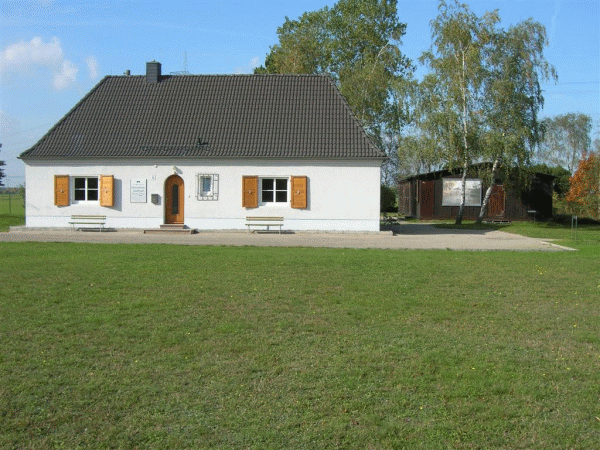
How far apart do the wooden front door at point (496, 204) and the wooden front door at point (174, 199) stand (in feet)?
68.0

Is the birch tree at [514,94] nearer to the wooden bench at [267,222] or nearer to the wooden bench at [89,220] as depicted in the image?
the wooden bench at [267,222]

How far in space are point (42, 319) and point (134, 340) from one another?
1.73 m

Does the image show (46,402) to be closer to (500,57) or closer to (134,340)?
(134,340)

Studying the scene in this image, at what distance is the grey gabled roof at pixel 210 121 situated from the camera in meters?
27.2

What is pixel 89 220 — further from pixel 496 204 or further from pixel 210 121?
pixel 496 204

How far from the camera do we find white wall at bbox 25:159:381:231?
2689 cm

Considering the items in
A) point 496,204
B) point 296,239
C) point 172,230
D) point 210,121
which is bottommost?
point 296,239

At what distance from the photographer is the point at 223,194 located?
27.2 m

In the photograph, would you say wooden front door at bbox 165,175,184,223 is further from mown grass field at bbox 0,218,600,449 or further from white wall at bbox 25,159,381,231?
mown grass field at bbox 0,218,600,449

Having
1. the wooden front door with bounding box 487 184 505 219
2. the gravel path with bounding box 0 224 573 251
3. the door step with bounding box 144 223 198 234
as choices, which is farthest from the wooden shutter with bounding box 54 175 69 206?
the wooden front door with bounding box 487 184 505 219

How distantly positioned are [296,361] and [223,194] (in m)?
20.5

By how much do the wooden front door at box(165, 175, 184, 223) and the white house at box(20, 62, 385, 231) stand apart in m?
0.04

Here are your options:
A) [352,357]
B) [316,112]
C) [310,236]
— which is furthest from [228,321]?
[316,112]

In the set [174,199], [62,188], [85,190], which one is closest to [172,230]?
[174,199]
